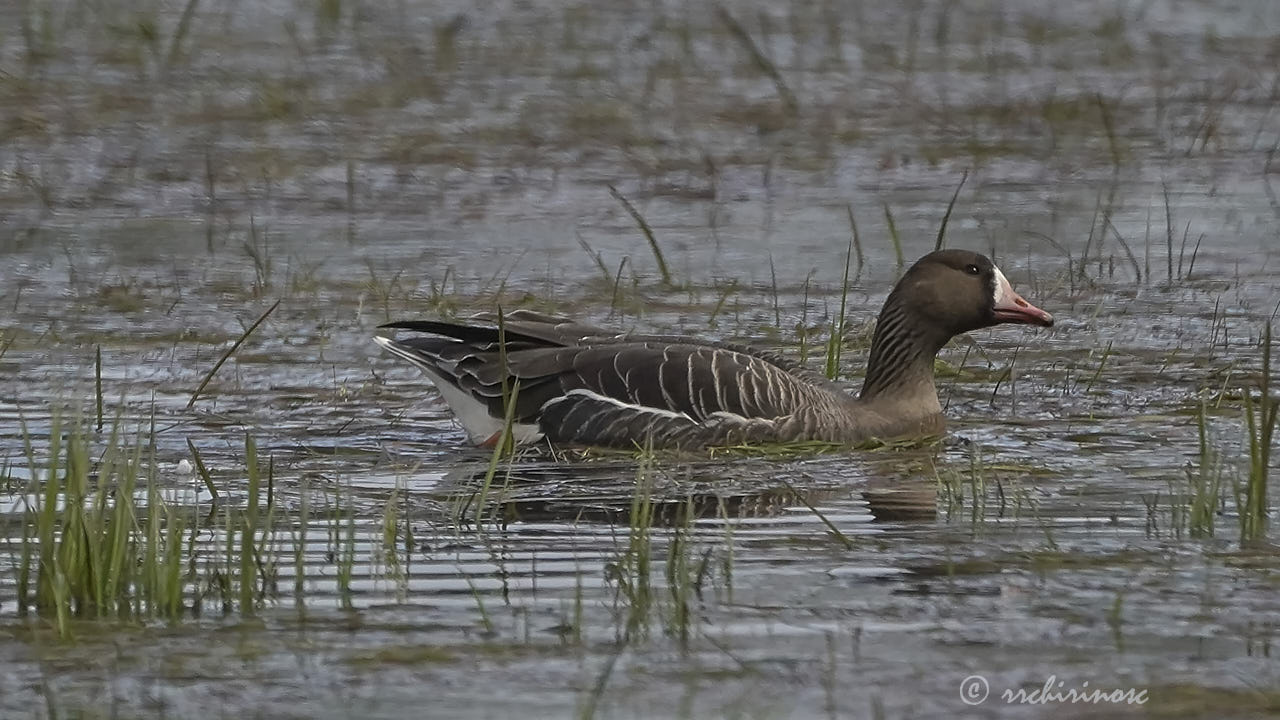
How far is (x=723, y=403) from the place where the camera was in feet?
30.7

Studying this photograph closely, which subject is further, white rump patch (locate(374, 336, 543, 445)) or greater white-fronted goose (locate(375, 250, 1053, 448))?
white rump patch (locate(374, 336, 543, 445))

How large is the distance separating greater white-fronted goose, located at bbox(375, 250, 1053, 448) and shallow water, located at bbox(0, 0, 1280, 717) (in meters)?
0.25

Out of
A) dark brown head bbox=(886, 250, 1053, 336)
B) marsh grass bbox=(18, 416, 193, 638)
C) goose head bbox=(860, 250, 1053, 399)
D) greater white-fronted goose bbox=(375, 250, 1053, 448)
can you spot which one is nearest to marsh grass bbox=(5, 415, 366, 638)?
marsh grass bbox=(18, 416, 193, 638)

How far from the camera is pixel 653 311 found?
38.5 feet

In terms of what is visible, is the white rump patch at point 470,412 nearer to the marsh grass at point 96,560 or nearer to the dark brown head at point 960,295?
the dark brown head at point 960,295

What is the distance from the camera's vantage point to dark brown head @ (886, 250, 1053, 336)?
32.1 feet

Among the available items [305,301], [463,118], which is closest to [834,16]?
[463,118]

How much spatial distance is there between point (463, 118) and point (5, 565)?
10.0 metres

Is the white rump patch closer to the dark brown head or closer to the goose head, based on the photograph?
the goose head

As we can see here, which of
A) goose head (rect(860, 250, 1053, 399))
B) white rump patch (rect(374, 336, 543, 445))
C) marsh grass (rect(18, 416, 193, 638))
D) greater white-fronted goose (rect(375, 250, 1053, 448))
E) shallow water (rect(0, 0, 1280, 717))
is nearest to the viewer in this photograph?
shallow water (rect(0, 0, 1280, 717))

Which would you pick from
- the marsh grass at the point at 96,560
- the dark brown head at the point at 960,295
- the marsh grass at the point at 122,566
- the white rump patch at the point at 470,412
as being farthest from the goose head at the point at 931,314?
the marsh grass at the point at 96,560

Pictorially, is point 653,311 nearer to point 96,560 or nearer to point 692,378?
point 692,378

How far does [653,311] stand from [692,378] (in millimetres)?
2347

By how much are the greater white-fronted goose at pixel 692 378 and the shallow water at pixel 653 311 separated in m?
0.25
